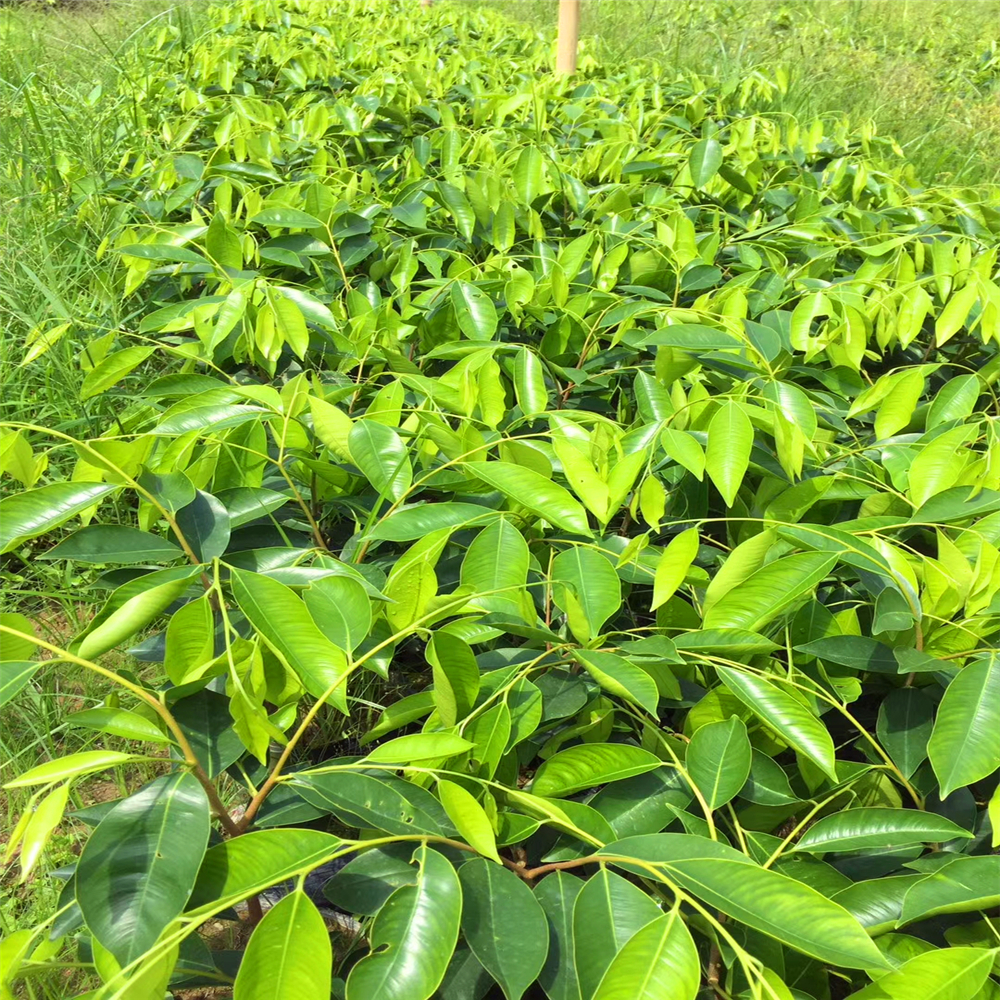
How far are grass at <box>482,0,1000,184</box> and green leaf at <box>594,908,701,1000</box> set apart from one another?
384 cm

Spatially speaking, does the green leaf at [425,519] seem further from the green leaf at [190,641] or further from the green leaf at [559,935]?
the green leaf at [559,935]

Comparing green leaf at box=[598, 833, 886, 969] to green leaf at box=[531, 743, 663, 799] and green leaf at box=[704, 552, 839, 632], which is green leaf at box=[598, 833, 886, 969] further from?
green leaf at box=[704, 552, 839, 632]

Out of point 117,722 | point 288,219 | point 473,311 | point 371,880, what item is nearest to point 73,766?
point 117,722

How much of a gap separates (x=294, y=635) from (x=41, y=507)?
1.07 ft

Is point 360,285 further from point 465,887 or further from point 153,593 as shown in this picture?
point 465,887

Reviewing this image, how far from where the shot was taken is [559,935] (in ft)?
2.52

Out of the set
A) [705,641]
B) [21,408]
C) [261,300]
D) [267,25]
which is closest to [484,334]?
[261,300]

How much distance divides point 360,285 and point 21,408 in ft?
3.18

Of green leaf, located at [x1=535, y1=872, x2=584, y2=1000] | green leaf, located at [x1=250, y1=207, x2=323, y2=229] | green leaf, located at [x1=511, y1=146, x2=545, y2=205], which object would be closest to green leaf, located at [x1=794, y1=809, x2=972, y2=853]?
green leaf, located at [x1=535, y1=872, x2=584, y2=1000]

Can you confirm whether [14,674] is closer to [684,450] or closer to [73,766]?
[73,766]

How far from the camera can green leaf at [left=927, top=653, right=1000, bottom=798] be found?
2.52 ft

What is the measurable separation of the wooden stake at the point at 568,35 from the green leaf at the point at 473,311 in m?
2.18

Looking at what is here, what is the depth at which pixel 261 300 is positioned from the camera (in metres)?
1.49

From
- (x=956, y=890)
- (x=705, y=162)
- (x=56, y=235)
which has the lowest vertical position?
(x=56, y=235)
